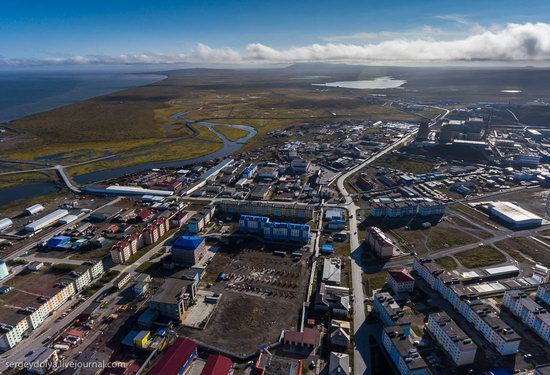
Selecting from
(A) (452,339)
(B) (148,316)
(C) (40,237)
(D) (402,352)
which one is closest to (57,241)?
(C) (40,237)

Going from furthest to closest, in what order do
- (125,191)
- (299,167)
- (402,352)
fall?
(299,167), (125,191), (402,352)

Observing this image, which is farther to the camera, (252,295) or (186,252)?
(186,252)

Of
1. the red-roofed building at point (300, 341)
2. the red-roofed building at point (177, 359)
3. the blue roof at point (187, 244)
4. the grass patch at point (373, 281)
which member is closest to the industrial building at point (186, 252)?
the blue roof at point (187, 244)

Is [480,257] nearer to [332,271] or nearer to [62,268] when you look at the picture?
[332,271]

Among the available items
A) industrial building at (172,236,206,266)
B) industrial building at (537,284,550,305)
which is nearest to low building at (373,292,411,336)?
industrial building at (537,284,550,305)

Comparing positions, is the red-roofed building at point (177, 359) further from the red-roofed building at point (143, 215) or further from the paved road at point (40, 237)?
the paved road at point (40, 237)

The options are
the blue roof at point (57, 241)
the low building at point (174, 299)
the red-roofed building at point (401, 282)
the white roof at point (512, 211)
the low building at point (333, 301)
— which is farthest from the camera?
the white roof at point (512, 211)
